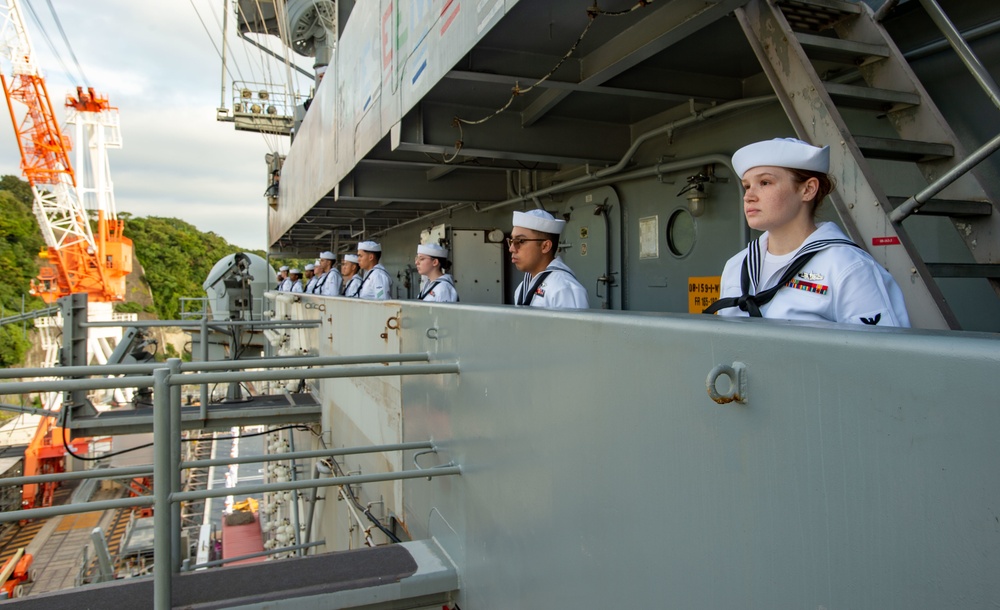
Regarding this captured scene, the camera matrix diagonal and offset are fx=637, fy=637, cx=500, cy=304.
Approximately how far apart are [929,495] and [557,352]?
1093 millimetres

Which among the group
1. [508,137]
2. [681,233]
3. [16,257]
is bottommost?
[681,233]

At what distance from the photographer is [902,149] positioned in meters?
2.54

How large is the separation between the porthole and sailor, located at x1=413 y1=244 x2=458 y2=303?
77.2 inches

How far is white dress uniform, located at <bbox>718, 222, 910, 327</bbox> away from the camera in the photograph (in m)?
1.69

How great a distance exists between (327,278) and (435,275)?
640cm

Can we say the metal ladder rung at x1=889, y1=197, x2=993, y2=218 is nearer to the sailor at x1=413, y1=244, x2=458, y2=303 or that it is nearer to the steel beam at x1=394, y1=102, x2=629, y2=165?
the steel beam at x1=394, y1=102, x2=629, y2=165

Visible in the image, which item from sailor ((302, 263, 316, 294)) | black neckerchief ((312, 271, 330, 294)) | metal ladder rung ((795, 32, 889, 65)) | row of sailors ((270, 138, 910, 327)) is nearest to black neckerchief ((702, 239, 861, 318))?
row of sailors ((270, 138, 910, 327))

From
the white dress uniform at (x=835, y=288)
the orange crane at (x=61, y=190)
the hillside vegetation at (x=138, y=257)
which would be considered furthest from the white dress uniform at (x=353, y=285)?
the hillside vegetation at (x=138, y=257)

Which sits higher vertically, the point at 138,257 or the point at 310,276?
the point at 138,257

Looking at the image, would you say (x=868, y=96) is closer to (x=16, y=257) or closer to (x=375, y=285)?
(x=375, y=285)

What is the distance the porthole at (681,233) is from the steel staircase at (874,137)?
235cm

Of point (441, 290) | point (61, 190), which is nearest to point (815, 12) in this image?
point (441, 290)

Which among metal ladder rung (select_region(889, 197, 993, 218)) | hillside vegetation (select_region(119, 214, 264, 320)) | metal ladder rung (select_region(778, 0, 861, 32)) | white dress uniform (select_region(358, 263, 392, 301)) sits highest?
hillside vegetation (select_region(119, 214, 264, 320))

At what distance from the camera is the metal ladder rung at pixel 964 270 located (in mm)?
2378
